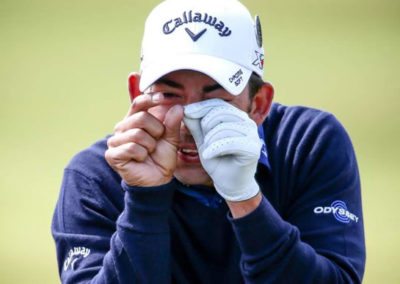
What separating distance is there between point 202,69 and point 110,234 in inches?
16.2

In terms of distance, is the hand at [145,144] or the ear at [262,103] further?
the ear at [262,103]

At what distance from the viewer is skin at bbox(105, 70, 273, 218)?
1.59m

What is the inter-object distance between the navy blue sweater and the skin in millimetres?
41

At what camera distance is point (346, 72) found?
304 cm

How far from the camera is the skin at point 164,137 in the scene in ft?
5.20

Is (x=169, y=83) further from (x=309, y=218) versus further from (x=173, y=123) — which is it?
(x=309, y=218)

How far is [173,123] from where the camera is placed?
1.59 meters

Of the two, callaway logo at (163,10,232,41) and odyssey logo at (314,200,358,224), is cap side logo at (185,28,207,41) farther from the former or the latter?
odyssey logo at (314,200,358,224)

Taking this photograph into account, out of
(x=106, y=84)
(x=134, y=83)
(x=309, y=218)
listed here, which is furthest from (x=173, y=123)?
(x=106, y=84)

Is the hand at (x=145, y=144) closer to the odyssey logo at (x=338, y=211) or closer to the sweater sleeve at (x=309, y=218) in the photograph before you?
the sweater sleeve at (x=309, y=218)

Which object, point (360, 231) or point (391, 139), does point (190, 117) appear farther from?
point (391, 139)

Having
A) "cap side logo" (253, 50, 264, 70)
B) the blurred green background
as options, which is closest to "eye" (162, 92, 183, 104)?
"cap side logo" (253, 50, 264, 70)

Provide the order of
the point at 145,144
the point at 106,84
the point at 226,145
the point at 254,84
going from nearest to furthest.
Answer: the point at 226,145
the point at 145,144
the point at 254,84
the point at 106,84

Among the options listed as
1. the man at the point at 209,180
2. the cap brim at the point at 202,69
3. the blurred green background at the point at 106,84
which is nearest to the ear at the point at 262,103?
the man at the point at 209,180
